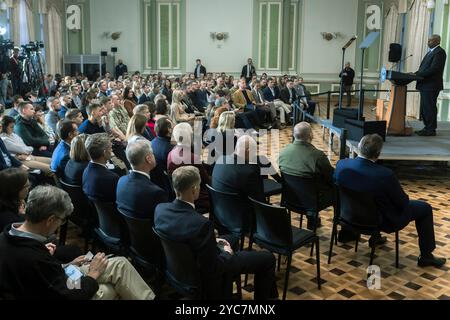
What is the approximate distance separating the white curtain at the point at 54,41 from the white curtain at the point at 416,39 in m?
10.5

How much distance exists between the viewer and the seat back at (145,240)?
3.06m

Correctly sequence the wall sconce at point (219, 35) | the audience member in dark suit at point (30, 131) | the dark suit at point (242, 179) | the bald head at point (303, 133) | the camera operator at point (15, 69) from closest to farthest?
the dark suit at point (242, 179)
the bald head at point (303, 133)
the audience member in dark suit at point (30, 131)
the camera operator at point (15, 69)
the wall sconce at point (219, 35)

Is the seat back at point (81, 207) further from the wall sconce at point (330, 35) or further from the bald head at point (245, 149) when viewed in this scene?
the wall sconce at point (330, 35)

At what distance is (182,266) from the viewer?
2799mm

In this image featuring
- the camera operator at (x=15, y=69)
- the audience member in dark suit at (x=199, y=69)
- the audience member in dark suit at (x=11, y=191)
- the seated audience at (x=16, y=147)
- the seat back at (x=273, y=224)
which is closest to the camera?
the audience member in dark suit at (x=11, y=191)

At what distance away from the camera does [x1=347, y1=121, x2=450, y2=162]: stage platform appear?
6219 mm

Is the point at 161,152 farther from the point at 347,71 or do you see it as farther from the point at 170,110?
the point at 347,71

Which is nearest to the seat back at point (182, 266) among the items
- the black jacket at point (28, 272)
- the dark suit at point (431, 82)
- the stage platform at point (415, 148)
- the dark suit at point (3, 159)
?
the black jacket at point (28, 272)

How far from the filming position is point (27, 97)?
925 centimetres

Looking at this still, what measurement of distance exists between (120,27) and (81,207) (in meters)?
14.1

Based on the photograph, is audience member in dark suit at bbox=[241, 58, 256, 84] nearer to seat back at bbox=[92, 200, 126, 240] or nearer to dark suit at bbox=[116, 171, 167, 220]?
seat back at bbox=[92, 200, 126, 240]

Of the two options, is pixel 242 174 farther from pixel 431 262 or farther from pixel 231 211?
pixel 431 262

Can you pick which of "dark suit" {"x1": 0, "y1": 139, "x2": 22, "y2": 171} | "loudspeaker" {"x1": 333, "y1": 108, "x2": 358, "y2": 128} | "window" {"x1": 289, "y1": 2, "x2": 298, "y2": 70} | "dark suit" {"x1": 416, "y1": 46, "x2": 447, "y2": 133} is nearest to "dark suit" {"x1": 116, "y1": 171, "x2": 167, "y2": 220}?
"dark suit" {"x1": 0, "y1": 139, "x2": 22, "y2": 171}

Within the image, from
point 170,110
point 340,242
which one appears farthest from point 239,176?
point 170,110
